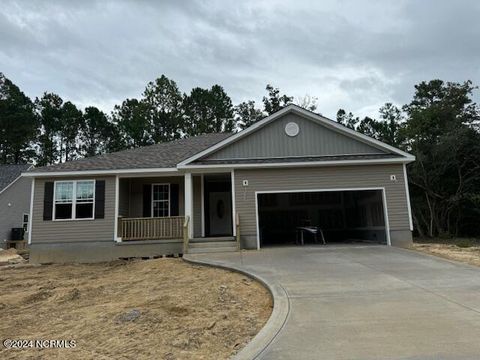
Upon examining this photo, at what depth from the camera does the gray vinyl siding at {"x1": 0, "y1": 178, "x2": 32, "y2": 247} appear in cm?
2442

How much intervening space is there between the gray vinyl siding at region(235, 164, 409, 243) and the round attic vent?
55.0 inches

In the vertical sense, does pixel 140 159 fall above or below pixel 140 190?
above

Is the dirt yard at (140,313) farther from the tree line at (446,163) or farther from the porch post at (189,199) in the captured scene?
the tree line at (446,163)

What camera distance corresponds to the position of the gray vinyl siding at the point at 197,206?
1451 cm

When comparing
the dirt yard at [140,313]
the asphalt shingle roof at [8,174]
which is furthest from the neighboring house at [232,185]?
the asphalt shingle roof at [8,174]

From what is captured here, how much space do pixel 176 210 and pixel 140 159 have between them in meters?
→ 2.58

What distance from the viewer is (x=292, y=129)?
13.9 meters

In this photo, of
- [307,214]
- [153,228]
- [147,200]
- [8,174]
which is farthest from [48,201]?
[8,174]

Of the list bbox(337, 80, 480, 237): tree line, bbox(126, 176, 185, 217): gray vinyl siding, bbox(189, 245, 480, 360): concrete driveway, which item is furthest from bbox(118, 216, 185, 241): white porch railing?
bbox(337, 80, 480, 237): tree line

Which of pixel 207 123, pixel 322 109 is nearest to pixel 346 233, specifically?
pixel 322 109

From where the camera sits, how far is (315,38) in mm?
16562

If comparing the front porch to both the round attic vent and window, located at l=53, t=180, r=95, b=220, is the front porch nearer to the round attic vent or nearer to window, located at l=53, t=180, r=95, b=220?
window, located at l=53, t=180, r=95, b=220

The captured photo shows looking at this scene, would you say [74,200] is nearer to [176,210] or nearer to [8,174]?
[176,210]

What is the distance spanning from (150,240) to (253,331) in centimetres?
928
